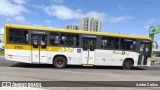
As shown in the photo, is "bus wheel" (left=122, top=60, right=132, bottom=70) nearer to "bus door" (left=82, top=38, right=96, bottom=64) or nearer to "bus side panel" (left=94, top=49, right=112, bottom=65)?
"bus side panel" (left=94, top=49, right=112, bottom=65)

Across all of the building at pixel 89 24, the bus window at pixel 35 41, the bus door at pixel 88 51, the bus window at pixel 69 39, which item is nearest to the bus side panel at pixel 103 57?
the bus door at pixel 88 51

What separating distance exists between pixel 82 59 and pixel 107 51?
1.99 meters

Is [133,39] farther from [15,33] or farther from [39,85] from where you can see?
[39,85]

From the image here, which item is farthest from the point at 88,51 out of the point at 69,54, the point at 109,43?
the point at 109,43

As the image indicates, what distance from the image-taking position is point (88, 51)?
1848cm

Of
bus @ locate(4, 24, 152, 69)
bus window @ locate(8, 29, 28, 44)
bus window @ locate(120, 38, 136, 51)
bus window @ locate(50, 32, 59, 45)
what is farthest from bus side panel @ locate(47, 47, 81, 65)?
bus window @ locate(120, 38, 136, 51)

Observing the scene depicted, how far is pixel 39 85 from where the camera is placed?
10.2 m

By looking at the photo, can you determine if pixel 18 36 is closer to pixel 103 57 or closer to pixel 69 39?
pixel 69 39

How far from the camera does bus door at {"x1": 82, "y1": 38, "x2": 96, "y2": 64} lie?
18391 mm

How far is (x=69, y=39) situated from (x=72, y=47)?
579mm

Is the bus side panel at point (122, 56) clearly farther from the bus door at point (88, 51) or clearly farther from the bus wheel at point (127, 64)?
the bus door at point (88, 51)

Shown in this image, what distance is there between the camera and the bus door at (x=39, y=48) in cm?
1730

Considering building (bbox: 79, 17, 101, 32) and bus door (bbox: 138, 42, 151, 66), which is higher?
building (bbox: 79, 17, 101, 32)

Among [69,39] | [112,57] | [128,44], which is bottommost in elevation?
[112,57]
